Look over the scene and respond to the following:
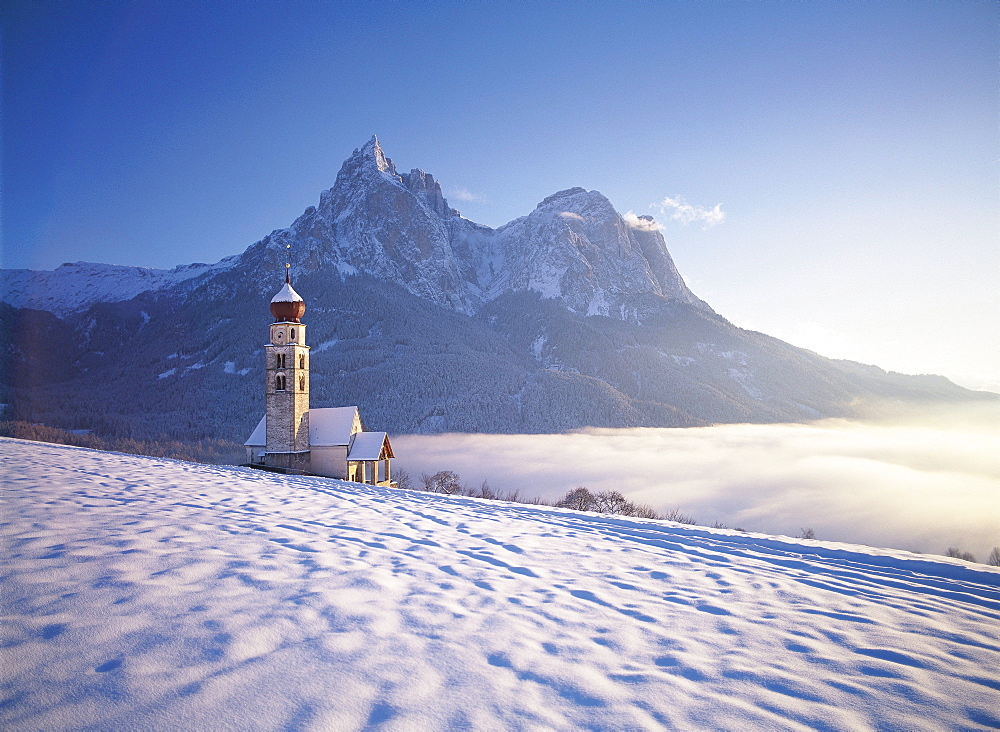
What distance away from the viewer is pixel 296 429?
30.2 meters

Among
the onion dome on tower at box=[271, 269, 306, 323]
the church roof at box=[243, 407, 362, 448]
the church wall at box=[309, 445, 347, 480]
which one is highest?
the onion dome on tower at box=[271, 269, 306, 323]

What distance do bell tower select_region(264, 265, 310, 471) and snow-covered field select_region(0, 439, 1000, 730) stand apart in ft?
72.3

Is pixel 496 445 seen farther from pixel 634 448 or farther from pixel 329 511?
pixel 329 511

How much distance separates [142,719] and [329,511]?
25.8ft

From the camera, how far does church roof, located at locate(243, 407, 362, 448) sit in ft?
102

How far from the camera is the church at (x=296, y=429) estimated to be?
30.0 m

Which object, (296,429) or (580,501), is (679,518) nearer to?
(580,501)

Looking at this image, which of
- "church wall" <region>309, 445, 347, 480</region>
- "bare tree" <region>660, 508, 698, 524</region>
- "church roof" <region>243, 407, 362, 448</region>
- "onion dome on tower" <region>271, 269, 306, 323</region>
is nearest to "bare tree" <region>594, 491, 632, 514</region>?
"bare tree" <region>660, 508, 698, 524</region>

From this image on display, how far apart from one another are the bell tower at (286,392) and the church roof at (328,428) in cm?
91

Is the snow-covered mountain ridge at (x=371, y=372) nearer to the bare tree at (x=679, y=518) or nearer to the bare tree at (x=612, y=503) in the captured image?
the bare tree at (x=612, y=503)

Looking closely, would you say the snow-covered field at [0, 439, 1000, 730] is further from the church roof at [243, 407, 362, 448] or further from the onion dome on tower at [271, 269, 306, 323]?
the onion dome on tower at [271, 269, 306, 323]

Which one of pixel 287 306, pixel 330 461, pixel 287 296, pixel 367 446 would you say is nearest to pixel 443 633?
pixel 367 446

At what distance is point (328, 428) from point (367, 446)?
307 cm

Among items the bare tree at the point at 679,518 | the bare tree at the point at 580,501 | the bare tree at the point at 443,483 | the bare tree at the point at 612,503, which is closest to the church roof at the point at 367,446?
the bare tree at the point at 443,483
